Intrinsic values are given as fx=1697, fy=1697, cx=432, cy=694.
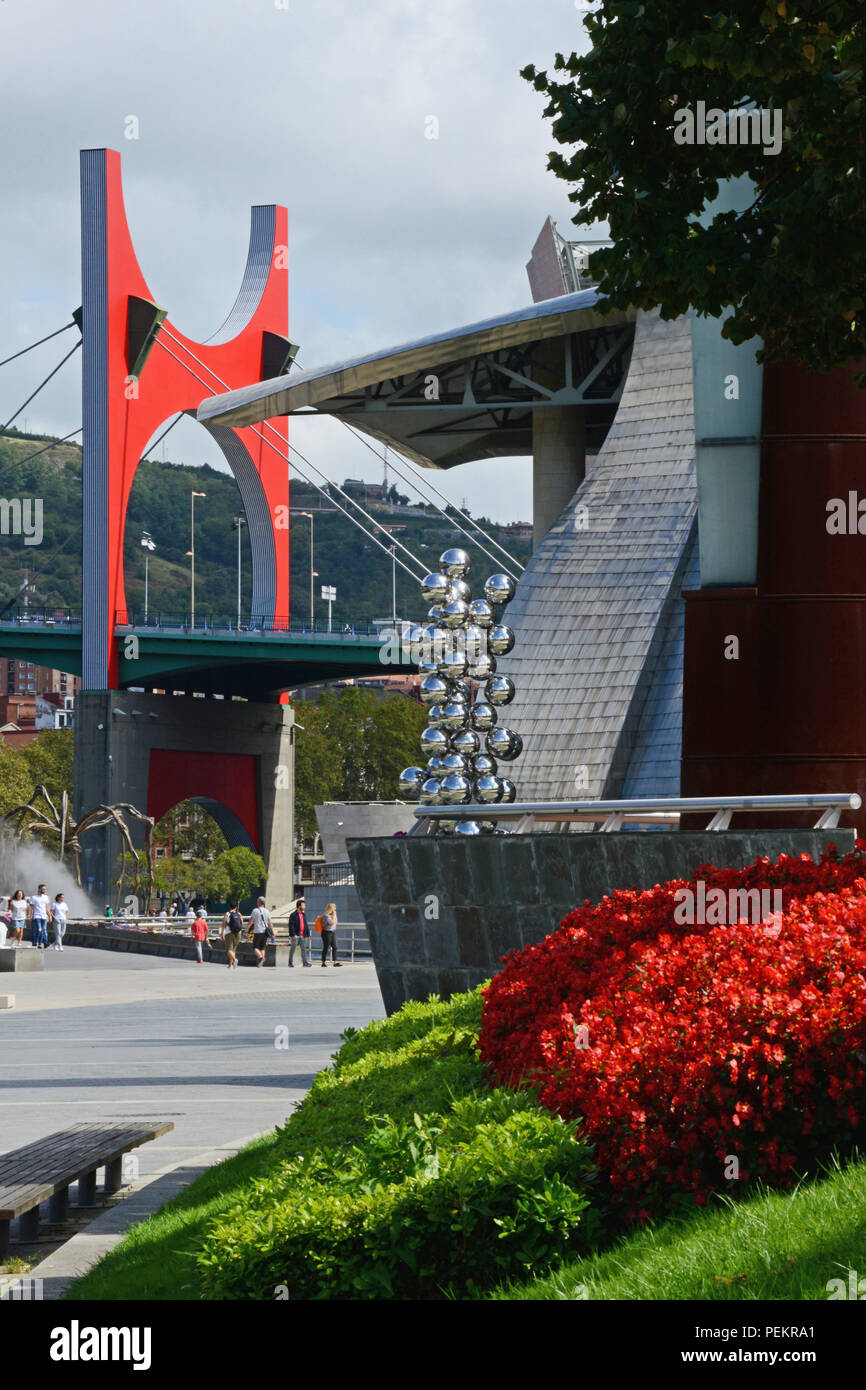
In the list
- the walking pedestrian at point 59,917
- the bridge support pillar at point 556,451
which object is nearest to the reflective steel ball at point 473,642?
the bridge support pillar at point 556,451

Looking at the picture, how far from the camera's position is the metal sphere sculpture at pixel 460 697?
16.2 m

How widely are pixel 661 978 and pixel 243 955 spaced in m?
30.3

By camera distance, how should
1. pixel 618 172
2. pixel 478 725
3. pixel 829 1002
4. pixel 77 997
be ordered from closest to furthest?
pixel 829 1002
pixel 618 172
pixel 478 725
pixel 77 997

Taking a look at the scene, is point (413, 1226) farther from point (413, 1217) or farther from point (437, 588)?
point (437, 588)

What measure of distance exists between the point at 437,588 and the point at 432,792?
223 cm

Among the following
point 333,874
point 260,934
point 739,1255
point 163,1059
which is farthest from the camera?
point 333,874

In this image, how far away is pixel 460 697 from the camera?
658 inches

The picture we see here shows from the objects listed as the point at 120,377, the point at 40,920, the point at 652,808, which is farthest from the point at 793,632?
the point at 120,377

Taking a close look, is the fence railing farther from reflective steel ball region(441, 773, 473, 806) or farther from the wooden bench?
the wooden bench

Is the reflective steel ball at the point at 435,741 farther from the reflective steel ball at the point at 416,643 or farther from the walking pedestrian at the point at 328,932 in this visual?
the walking pedestrian at the point at 328,932

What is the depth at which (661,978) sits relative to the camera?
22.8ft
